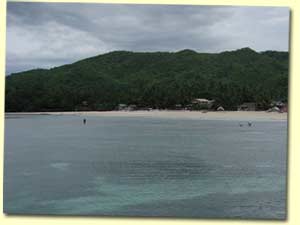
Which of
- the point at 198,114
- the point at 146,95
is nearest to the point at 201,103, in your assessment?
the point at 198,114

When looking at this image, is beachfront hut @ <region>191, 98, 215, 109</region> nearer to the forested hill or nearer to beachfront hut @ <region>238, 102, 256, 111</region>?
the forested hill

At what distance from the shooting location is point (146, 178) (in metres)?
4.81

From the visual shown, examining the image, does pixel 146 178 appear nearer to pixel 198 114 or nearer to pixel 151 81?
pixel 151 81

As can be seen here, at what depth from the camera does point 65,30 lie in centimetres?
463

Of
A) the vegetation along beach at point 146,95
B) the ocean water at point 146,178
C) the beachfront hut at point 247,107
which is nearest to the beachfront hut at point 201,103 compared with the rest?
the vegetation along beach at point 146,95

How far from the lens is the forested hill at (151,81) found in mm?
4844

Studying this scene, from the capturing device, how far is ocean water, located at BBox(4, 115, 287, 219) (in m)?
4.15

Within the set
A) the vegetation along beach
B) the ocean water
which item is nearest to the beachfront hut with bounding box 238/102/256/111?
the vegetation along beach

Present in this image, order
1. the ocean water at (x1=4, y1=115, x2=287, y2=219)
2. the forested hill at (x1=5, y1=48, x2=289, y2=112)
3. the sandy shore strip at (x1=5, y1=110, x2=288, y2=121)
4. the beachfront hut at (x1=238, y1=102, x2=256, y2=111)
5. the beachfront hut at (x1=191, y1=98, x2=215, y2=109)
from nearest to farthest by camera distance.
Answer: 1. the ocean water at (x1=4, y1=115, x2=287, y2=219)
2. the forested hill at (x1=5, y1=48, x2=289, y2=112)
3. the beachfront hut at (x1=238, y1=102, x2=256, y2=111)
4. the sandy shore strip at (x1=5, y1=110, x2=288, y2=121)
5. the beachfront hut at (x1=191, y1=98, x2=215, y2=109)

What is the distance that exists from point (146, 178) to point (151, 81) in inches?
57.9

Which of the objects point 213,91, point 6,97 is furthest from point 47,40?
point 213,91

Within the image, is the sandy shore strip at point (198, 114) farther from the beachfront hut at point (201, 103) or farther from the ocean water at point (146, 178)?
the ocean water at point (146, 178)

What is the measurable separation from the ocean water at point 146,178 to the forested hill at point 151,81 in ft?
1.56

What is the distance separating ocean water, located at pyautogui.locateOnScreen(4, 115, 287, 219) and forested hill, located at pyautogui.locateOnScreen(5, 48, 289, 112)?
0.48 m
